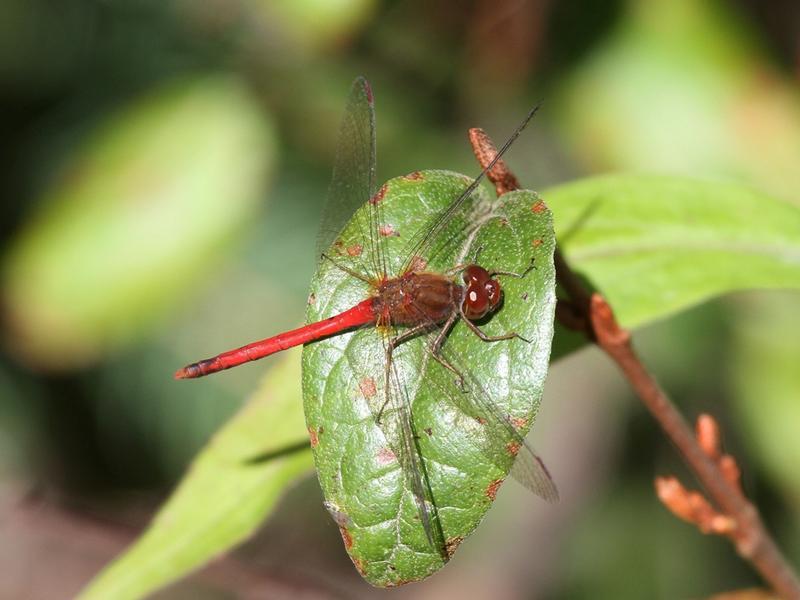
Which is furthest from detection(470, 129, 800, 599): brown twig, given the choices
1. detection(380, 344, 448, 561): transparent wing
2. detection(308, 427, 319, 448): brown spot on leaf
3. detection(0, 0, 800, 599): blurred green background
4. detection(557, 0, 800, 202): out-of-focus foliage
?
detection(557, 0, 800, 202): out-of-focus foliage

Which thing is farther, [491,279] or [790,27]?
[790,27]

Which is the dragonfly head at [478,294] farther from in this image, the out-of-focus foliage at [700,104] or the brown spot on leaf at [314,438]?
the out-of-focus foliage at [700,104]

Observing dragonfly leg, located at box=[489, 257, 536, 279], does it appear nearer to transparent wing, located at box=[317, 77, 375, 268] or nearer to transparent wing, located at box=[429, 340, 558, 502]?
transparent wing, located at box=[429, 340, 558, 502]

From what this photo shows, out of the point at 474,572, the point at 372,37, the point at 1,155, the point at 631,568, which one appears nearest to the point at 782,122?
Answer: the point at 372,37

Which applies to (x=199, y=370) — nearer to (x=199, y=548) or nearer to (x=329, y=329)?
(x=199, y=548)

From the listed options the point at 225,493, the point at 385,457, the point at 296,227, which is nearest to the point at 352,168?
the point at 225,493

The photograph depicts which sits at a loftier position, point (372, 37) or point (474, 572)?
point (372, 37)

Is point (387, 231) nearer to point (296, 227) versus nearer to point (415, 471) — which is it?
point (415, 471)

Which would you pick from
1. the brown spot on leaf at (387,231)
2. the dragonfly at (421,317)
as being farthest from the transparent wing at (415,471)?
the brown spot on leaf at (387,231)
